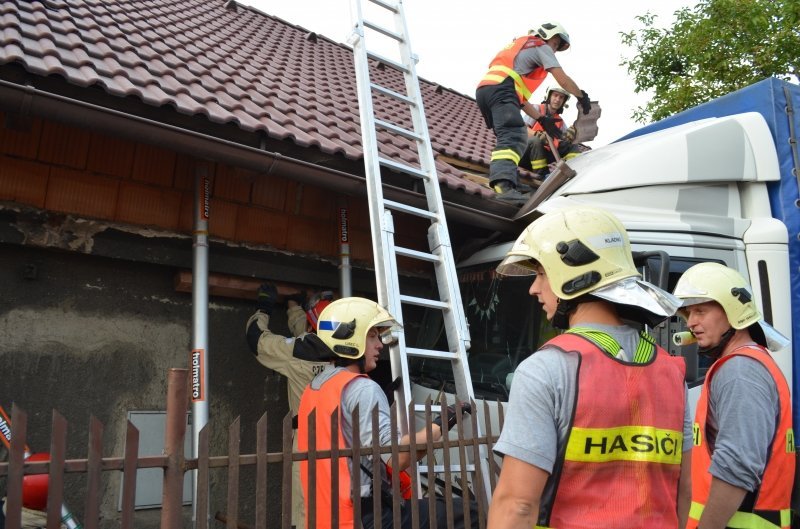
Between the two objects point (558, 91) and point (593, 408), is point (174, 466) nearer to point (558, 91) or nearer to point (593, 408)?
point (593, 408)

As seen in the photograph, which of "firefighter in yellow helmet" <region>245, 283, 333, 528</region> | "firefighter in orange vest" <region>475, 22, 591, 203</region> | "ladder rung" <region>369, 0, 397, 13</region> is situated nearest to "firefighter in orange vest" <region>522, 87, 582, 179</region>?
"firefighter in orange vest" <region>475, 22, 591, 203</region>

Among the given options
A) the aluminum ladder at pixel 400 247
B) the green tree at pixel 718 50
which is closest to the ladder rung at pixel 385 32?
the aluminum ladder at pixel 400 247

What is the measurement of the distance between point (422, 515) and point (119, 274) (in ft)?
7.91

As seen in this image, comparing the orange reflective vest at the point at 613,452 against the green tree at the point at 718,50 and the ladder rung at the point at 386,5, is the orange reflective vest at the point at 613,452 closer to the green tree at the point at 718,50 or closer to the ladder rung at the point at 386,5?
the ladder rung at the point at 386,5

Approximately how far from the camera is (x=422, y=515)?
9.75 ft

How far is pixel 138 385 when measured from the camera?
170 inches

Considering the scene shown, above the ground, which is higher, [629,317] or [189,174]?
[189,174]

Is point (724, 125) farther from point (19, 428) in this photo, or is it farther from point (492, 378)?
point (19, 428)

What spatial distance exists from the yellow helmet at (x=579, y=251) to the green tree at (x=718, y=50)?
10.2 metres

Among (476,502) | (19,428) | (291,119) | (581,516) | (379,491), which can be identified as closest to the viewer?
(581,516)

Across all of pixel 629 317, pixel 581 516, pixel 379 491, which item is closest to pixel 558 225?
pixel 629 317

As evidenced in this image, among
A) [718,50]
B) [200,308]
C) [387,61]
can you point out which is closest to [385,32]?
[387,61]

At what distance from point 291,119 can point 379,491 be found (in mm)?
2750

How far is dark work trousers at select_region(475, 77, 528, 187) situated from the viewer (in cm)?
529
